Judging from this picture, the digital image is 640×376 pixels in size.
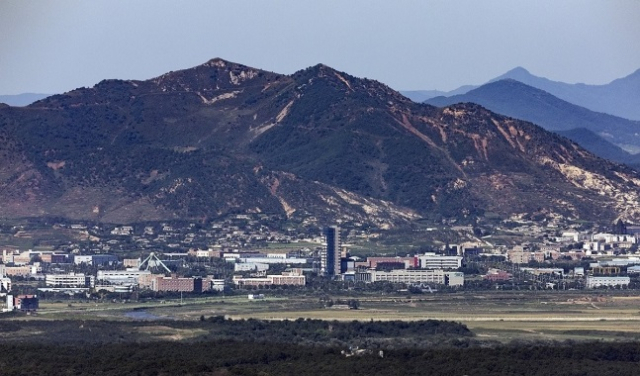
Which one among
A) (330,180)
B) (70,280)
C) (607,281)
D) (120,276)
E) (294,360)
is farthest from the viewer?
(330,180)

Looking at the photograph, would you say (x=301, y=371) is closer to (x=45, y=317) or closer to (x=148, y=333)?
(x=148, y=333)

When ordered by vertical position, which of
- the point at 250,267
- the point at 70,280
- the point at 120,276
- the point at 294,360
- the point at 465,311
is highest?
the point at 250,267

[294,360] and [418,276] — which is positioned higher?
[418,276]

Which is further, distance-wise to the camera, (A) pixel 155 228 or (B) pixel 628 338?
(A) pixel 155 228

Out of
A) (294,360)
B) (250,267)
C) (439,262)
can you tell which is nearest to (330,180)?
(439,262)

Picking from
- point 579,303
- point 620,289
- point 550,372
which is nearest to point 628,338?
point 550,372

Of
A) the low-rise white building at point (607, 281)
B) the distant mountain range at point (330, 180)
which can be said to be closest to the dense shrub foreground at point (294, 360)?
the low-rise white building at point (607, 281)

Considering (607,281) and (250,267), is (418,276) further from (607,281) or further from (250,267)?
(607,281)

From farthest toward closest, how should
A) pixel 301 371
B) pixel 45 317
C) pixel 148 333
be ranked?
pixel 45 317
pixel 148 333
pixel 301 371
